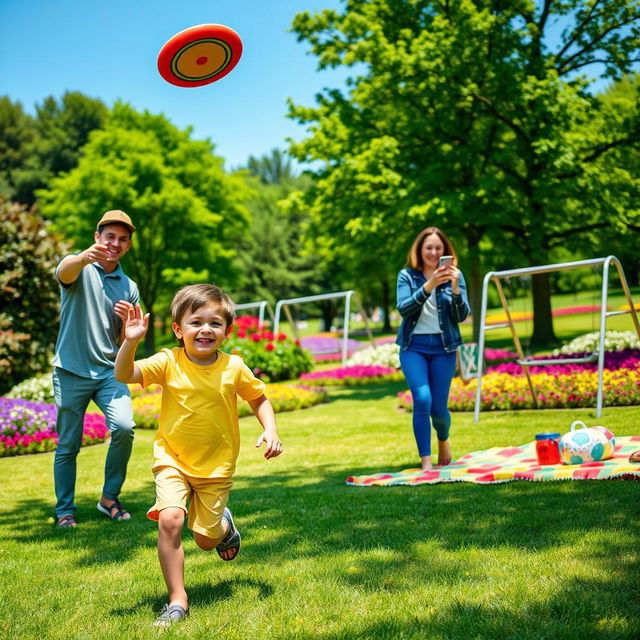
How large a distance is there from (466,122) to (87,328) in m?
12.5

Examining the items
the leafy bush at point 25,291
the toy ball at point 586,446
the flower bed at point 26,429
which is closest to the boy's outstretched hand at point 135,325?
the toy ball at point 586,446

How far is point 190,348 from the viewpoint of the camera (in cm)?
332

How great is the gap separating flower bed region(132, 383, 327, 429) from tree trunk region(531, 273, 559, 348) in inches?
320

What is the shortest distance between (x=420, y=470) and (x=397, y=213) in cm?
872

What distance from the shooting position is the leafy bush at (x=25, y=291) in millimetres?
13773

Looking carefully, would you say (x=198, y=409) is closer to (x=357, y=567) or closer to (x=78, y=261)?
(x=357, y=567)

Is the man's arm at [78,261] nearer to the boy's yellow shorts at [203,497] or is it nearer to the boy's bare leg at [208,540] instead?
the boy's yellow shorts at [203,497]

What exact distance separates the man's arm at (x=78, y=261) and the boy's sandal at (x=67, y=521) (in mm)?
1710

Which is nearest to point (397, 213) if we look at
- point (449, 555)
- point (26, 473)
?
point (26, 473)

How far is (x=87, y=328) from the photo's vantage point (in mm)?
5043

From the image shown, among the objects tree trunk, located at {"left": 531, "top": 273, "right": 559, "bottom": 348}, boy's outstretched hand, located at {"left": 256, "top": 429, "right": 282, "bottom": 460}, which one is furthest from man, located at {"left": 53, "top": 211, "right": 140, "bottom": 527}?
tree trunk, located at {"left": 531, "top": 273, "right": 559, "bottom": 348}

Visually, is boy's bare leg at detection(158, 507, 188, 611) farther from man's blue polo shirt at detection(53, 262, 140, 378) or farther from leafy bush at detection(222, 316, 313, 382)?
leafy bush at detection(222, 316, 313, 382)

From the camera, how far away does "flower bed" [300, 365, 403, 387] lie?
658 inches

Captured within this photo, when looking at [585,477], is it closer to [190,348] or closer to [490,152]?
[190,348]
